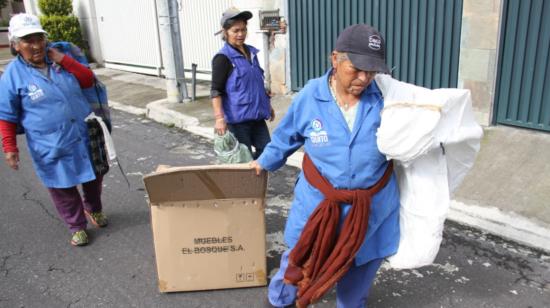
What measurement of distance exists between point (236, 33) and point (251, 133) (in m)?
0.87

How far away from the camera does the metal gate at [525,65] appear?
16.6ft

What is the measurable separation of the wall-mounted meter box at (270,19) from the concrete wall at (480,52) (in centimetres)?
310

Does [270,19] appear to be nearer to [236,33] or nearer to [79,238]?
[236,33]

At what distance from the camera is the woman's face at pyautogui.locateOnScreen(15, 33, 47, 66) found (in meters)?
3.45

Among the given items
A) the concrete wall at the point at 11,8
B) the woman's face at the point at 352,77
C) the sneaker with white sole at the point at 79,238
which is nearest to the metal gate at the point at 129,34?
the sneaker with white sole at the point at 79,238

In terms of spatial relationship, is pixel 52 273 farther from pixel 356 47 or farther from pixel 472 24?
pixel 472 24

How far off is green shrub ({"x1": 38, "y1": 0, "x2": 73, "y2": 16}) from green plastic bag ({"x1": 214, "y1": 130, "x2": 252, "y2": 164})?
468 inches

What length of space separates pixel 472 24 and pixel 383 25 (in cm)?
136

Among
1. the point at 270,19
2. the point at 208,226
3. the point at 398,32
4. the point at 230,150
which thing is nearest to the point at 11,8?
the point at 270,19

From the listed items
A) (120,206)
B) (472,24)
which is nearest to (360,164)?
(120,206)

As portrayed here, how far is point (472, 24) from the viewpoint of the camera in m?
5.47

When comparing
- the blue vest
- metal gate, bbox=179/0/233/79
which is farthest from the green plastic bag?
metal gate, bbox=179/0/233/79

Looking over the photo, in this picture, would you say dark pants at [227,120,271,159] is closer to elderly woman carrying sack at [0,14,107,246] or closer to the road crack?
elderly woman carrying sack at [0,14,107,246]

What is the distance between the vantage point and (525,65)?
523cm
